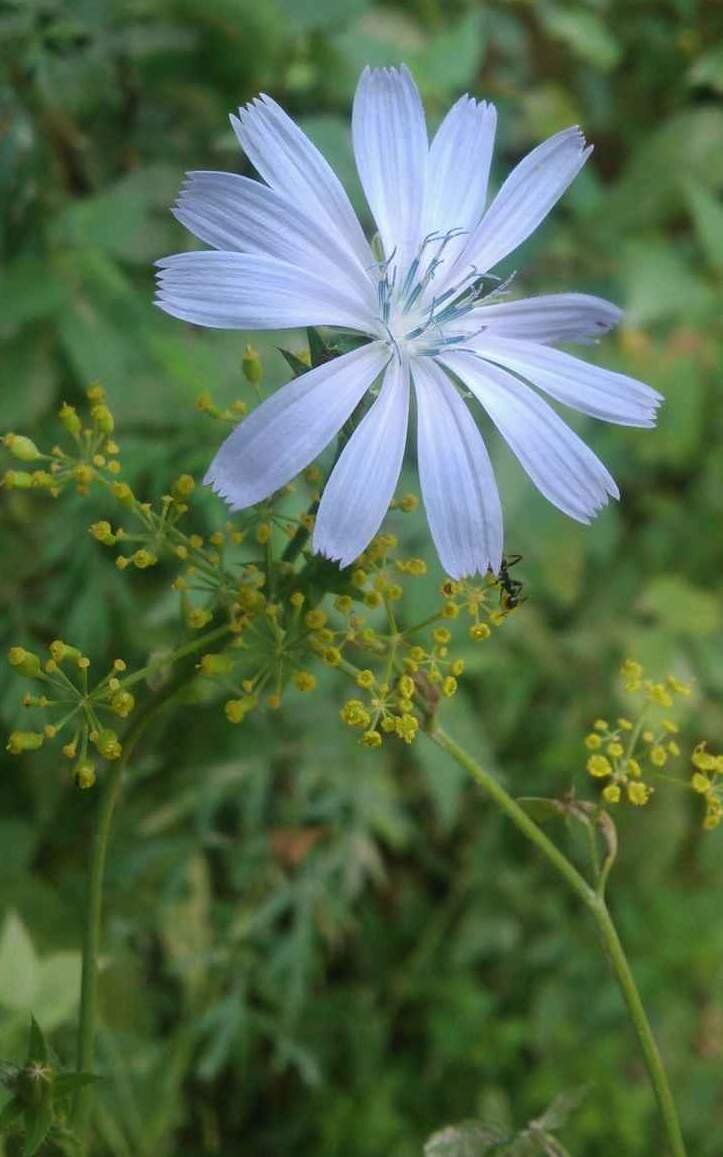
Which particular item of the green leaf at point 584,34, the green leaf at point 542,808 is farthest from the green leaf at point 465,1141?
the green leaf at point 584,34

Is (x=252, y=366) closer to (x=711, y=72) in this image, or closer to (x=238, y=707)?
(x=238, y=707)

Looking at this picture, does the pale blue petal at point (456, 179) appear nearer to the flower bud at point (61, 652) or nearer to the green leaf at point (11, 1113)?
the flower bud at point (61, 652)

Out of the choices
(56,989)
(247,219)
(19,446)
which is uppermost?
(247,219)

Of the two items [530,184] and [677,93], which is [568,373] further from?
[677,93]

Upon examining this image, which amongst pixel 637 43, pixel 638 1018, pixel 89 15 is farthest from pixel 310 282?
pixel 637 43

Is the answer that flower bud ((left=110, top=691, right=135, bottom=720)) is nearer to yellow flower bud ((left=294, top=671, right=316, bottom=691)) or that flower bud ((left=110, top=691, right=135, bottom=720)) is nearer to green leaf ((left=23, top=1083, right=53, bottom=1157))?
yellow flower bud ((left=294, top=671, right=316, bottom=691))

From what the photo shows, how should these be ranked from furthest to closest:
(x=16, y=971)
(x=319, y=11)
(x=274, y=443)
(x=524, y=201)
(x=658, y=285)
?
1. (x=658, y=285)
2. (x=319, y=11)
3. (x=16, y=971)
4. (x=524, y=201)
5. (x=274, y=443)

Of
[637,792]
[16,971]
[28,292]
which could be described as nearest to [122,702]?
[637,792]
